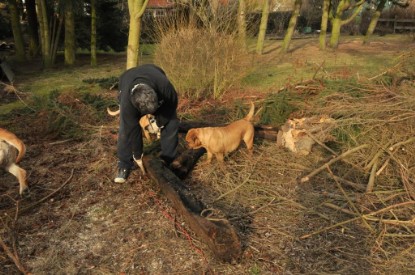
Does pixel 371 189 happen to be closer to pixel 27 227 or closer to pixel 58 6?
pixel 27 227

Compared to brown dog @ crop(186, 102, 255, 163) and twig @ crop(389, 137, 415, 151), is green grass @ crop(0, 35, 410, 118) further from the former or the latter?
brown dog @ crop(186, 102, 255, 163)

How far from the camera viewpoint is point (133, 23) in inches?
317

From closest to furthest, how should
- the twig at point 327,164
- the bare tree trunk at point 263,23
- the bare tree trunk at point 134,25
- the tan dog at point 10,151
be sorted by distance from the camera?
the tan dog at point 10,151
the twig at point 327,164
the bare tree trunk at point 134,25
the bare tree trunk at point 263,23

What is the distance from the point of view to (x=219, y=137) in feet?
15.5

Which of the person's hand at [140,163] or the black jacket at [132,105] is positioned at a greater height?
the black jacket at [132,105]

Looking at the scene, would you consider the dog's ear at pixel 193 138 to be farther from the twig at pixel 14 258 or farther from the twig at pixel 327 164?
the twig at pixel 14 258

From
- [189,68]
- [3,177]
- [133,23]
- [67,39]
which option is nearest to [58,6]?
[67,39]

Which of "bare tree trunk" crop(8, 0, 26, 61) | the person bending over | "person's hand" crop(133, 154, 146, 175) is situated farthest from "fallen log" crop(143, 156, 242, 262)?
"bare tree trunk" crop(8, 0, 26, 61)

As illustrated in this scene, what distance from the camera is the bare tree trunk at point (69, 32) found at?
13522mm

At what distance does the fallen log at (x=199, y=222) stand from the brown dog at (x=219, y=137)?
576mm

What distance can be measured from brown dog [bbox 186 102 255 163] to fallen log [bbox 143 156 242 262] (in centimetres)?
58

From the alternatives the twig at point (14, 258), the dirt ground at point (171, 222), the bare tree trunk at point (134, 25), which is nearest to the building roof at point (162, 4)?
the bare tree trunk at point (134, 25)

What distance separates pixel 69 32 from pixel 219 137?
41.5 ft

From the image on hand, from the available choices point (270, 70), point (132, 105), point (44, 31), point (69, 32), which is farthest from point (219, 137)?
point (69, 32)
